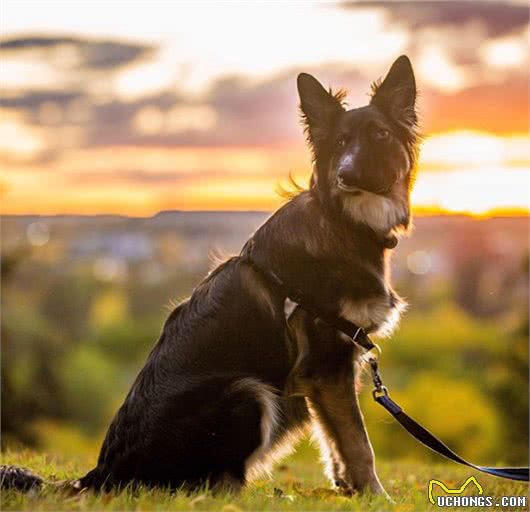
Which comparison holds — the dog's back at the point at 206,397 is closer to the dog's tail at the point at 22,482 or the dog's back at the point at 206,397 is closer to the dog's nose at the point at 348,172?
the dog's tail at the point at 22,482

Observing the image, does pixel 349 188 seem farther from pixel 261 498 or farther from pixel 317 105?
pixel 261 498

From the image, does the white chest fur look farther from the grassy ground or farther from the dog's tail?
the dog's tail

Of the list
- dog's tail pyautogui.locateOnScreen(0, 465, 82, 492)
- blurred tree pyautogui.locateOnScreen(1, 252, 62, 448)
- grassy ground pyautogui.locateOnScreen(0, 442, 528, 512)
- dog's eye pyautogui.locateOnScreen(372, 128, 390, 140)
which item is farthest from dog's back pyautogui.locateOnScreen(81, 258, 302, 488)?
blurred tree pyautogui.locateOnScreen(1, 252, 62, 448)

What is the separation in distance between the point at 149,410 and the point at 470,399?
5888cm

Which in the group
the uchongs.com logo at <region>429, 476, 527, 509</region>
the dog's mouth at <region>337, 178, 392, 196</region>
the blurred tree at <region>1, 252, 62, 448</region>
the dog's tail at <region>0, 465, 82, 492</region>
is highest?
the dog's mouth at <region>337, 178, 392, 196</region>

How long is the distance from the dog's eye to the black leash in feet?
5.61

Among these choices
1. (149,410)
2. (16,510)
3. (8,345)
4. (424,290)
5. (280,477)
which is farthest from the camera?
(424,290)

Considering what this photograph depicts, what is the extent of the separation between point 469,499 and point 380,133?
117 inches

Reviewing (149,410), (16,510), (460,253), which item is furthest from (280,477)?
(460,253)

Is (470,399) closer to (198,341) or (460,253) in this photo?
(460,253)

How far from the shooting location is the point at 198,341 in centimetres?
619

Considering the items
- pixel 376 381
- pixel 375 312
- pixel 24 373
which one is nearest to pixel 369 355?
pixel 376 381

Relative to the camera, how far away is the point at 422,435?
6305mm

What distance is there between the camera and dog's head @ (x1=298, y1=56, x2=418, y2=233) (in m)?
6.55
